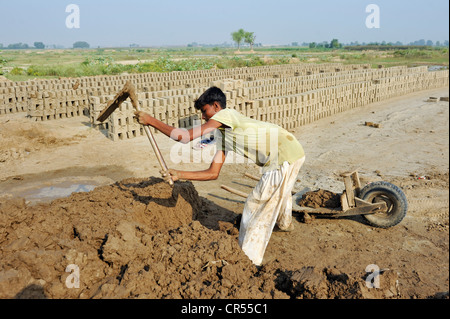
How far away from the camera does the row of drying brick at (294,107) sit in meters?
9.39

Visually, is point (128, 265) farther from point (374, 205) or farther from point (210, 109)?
point (374, 205)

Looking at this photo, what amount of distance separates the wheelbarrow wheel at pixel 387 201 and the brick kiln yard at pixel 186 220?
0.15 metres

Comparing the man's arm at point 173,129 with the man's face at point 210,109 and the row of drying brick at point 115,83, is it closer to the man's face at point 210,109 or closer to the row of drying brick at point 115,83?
the man's face at point 210,109

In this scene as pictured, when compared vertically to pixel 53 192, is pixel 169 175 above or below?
above

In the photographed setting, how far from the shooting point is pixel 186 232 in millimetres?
3584

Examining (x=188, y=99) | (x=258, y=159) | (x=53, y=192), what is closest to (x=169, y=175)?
(x=258, y=159)

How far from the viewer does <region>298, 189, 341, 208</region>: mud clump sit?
512 centimetres

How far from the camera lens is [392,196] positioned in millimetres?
4680

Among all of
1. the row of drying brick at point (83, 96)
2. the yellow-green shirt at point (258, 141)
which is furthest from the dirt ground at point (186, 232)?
the row of drying brick at point (83, 96)

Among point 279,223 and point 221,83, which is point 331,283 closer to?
point 279,223

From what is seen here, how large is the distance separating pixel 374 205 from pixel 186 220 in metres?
2.49

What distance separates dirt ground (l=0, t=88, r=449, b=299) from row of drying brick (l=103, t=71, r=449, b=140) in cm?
80
